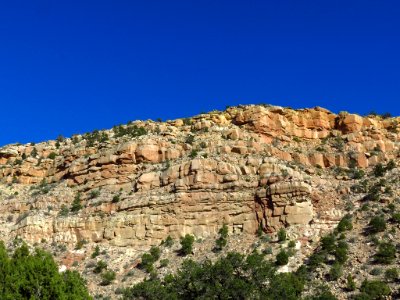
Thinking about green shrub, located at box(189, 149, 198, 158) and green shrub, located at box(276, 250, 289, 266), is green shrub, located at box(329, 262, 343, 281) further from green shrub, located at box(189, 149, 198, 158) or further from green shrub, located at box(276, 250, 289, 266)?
green shrub, located at box(189, 149, 198, 158)

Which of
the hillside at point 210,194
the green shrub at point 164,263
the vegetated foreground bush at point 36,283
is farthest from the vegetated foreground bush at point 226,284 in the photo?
the green shrub at point 164,263

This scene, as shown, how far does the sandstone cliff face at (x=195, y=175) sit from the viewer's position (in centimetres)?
4781

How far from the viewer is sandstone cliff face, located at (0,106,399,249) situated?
47.8 meters

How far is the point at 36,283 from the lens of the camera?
1014 inches

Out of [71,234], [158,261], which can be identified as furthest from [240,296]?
[71,234]

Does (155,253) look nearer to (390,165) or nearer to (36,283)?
(36,283)

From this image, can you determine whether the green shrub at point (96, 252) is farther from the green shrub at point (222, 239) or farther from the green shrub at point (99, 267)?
the green shrub at point (222, 239)

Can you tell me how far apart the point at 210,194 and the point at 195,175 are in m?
2.65

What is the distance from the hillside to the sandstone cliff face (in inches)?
5.0

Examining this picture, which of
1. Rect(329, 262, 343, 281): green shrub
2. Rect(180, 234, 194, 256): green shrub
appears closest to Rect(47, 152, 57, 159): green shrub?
Rect(180, 234, 194, 256): green shrub

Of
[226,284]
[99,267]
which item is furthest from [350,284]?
[99,267]

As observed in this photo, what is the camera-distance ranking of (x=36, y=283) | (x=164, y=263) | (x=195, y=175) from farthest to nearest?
(x=195, y=175), (x=164, y=263), (x=36, y=283)

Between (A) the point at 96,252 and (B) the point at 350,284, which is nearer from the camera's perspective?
(B) the point at 350,284

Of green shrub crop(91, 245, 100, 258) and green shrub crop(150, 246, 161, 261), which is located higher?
green shrub crop(91, 245, 100, 258)
